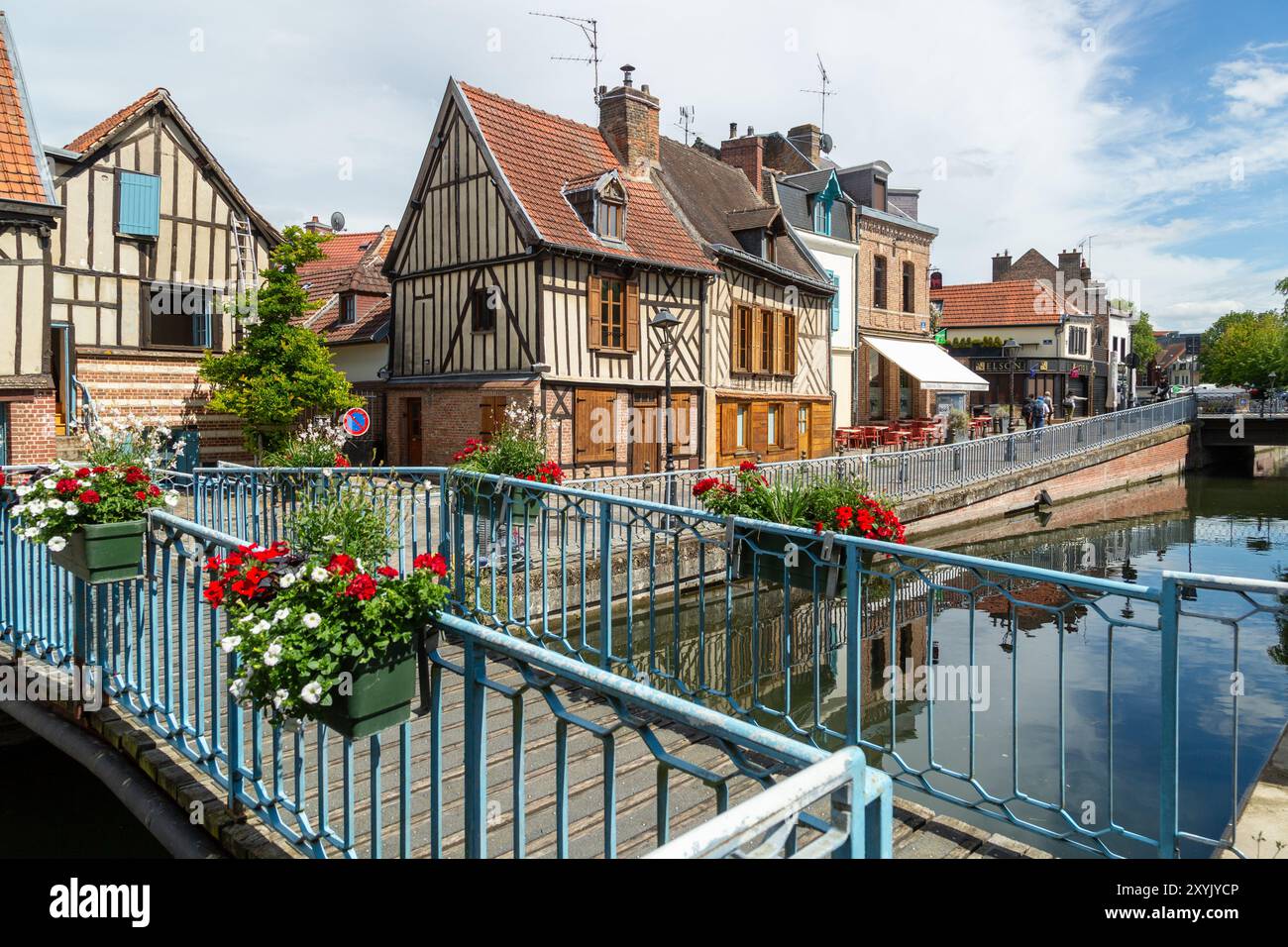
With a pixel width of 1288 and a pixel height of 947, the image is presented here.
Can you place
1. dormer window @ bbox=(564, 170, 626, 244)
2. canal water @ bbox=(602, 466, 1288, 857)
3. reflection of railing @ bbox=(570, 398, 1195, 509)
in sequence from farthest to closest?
dormer window @ bbox=(564, 170, 626, 244), reflection of railing @ bbox=(570, 398, 1195, 509), canal water @ bbox=(602, 466, 1288, 857)

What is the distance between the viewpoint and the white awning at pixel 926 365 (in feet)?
96.2

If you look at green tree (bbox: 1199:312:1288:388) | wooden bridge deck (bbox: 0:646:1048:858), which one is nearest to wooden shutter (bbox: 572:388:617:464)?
wooden bridge deck (bbox: 0:646:1048:858)

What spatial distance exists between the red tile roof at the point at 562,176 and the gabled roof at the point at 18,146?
7.89m

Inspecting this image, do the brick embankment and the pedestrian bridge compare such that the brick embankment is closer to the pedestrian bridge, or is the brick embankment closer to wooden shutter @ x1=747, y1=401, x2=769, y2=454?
wooden shutter @ x1=747, y1=401, x2=769, y2=454

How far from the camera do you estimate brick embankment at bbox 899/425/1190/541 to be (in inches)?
788

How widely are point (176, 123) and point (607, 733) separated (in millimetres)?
19858

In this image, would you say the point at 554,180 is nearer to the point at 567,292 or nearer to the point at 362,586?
the point at 567,292

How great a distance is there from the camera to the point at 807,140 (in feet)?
101

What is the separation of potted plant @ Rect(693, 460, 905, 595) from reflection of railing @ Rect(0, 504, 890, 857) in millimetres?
1029

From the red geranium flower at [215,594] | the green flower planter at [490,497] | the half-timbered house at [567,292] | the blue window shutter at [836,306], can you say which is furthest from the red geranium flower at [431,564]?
the blue window shutter at [836,306]

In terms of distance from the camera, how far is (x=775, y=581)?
5.18 m

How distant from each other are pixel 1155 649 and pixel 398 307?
16.9 m

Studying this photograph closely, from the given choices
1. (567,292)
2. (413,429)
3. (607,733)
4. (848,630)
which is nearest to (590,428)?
(567,292)

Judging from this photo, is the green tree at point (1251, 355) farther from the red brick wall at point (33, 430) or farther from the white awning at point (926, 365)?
the red brick wall at point (33, 430)
